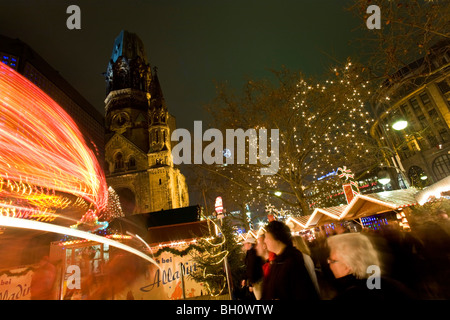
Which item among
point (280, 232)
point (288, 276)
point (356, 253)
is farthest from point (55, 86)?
point (356, 253)

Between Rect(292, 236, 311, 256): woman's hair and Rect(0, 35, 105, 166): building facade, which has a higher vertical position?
Rect(0, 35, 105, 166): building facade

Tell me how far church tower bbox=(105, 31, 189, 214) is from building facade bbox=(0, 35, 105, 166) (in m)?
4.81

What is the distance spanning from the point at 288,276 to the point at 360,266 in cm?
77

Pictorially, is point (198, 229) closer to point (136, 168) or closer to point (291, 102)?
point (291, 102)

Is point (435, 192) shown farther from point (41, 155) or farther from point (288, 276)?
point (41, 155)

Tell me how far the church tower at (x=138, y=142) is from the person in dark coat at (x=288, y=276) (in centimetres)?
2963

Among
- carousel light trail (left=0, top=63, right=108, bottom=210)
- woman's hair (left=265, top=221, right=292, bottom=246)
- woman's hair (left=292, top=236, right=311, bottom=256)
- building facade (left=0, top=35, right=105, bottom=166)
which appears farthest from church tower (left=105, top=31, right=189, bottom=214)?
woman's hair (left=265, top=221, right=292, bottom=246)

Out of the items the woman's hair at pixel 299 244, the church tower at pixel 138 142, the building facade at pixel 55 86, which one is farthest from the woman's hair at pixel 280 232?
the church tower at pixel 138 142

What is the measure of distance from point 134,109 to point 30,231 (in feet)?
101

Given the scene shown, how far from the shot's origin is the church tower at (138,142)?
106 feet

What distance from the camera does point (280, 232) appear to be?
2996 millimetres

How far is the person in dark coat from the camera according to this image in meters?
2.35

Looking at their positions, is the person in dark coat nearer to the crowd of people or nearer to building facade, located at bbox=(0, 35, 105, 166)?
the crowd of people
